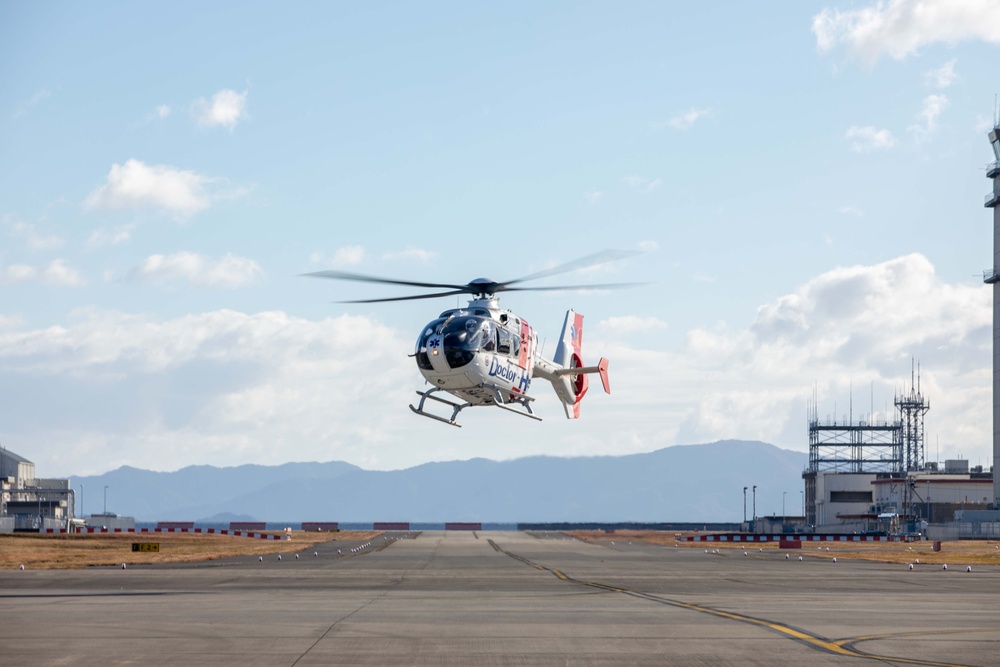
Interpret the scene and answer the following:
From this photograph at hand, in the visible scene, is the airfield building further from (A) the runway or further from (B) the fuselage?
(A) the runway

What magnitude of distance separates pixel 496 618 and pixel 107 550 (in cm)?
5000

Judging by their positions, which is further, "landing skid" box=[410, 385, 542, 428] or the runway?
"landing skid" box=[410, 385, 542, 428]

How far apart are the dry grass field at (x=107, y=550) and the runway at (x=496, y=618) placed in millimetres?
8770

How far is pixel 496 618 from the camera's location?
74.9 ft

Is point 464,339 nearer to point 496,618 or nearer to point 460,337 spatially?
point 460,337

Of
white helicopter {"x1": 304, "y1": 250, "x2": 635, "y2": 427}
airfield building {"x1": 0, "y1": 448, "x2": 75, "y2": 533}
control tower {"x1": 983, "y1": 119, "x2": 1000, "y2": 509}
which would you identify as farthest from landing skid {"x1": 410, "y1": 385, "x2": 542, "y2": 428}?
airfield building {"x1": 0, "y1": 448, "x2": 75, "y2": 533}

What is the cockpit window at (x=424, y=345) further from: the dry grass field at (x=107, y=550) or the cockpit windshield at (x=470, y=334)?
the dry grass field at (x=107, y=550)

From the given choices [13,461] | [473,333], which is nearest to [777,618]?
[473,333]

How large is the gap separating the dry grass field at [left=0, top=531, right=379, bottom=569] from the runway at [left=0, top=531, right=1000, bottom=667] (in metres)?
8.77

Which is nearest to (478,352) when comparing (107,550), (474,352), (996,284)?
(474,352)

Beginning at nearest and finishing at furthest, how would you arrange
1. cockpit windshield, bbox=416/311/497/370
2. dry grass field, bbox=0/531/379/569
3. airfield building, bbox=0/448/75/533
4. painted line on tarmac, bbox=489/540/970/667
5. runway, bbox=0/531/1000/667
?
painted line on tarmac, bbox=489/540/970/667, runway, bbox=0/531/1000/667, cockpit windshield, bbox=416/311/497/370, dry grass field, bbox=0/531/379/569, airfield building, bbox=0/448/75/533

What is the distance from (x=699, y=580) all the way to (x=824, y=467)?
159007 millimetres

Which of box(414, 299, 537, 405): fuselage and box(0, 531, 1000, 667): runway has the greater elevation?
box(414, 299, 537, 405): fuselage

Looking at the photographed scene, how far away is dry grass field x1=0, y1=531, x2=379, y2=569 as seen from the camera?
162ft
